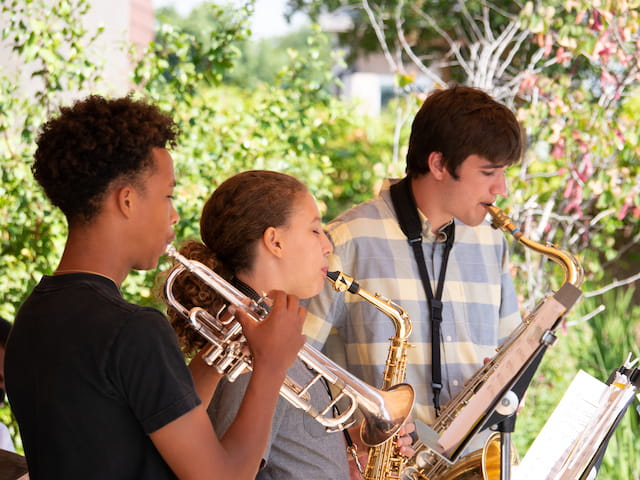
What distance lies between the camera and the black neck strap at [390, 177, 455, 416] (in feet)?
8.94

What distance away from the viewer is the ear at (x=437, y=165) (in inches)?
113

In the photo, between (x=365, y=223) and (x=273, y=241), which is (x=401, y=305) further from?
(x=273, y=241)

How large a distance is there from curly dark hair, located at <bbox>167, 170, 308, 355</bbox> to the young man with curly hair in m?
0.52

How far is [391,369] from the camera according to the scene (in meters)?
2.62

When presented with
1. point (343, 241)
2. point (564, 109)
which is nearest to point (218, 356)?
point (343, 241)

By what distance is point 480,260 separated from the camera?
297 centimetres

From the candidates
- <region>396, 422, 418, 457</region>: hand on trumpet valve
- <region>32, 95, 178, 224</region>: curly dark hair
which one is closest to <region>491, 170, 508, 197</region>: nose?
<region>396, 422, 418, 457</region>: hand on trumpet valve

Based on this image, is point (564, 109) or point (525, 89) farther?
point (525, 89)

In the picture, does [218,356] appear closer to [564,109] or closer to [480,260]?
[480,260]

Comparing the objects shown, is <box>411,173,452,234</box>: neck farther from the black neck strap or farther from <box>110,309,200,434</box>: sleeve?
<box>110,309,200,434</box>: sleeve

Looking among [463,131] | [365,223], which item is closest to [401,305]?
[365,223]

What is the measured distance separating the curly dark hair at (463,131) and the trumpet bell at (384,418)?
950 millimetres

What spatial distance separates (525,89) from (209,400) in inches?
147

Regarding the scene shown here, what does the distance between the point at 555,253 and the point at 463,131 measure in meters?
0.51
